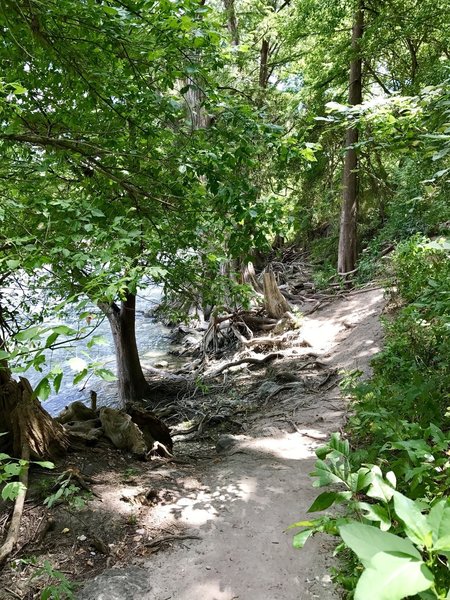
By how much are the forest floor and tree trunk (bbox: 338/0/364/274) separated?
7347 millimetres

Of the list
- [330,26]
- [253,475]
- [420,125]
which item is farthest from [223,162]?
[330,26]

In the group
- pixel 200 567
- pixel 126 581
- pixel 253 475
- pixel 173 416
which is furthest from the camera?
pixel 173 416

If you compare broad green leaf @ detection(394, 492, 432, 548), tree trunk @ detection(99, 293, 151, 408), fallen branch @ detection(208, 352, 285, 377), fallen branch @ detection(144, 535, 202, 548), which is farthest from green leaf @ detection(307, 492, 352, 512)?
fallen branch @ detection(208, 352, 285, 377)

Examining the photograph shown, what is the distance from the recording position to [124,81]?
4.58m

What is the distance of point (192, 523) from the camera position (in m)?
4.12

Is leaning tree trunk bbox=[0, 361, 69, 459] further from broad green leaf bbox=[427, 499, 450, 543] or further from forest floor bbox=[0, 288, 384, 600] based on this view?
broad green leaf bbox=[427, 499, 450, 543]

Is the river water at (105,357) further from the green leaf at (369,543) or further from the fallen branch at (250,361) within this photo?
the green leaf at (369,543)

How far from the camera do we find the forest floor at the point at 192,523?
321 cm

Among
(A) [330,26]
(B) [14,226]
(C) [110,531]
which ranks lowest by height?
(C) [110,531]

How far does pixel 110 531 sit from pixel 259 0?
1560 centimetres

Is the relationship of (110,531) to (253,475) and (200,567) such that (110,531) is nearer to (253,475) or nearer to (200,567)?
(200,567)

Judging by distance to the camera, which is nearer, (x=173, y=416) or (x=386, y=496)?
(x=386, y=496)

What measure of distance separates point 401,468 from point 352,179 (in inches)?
469

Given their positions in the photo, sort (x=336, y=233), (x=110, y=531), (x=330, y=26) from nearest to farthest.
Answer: (x=110, y=531) < (x=330, y=26) < (x=336, y=233)
